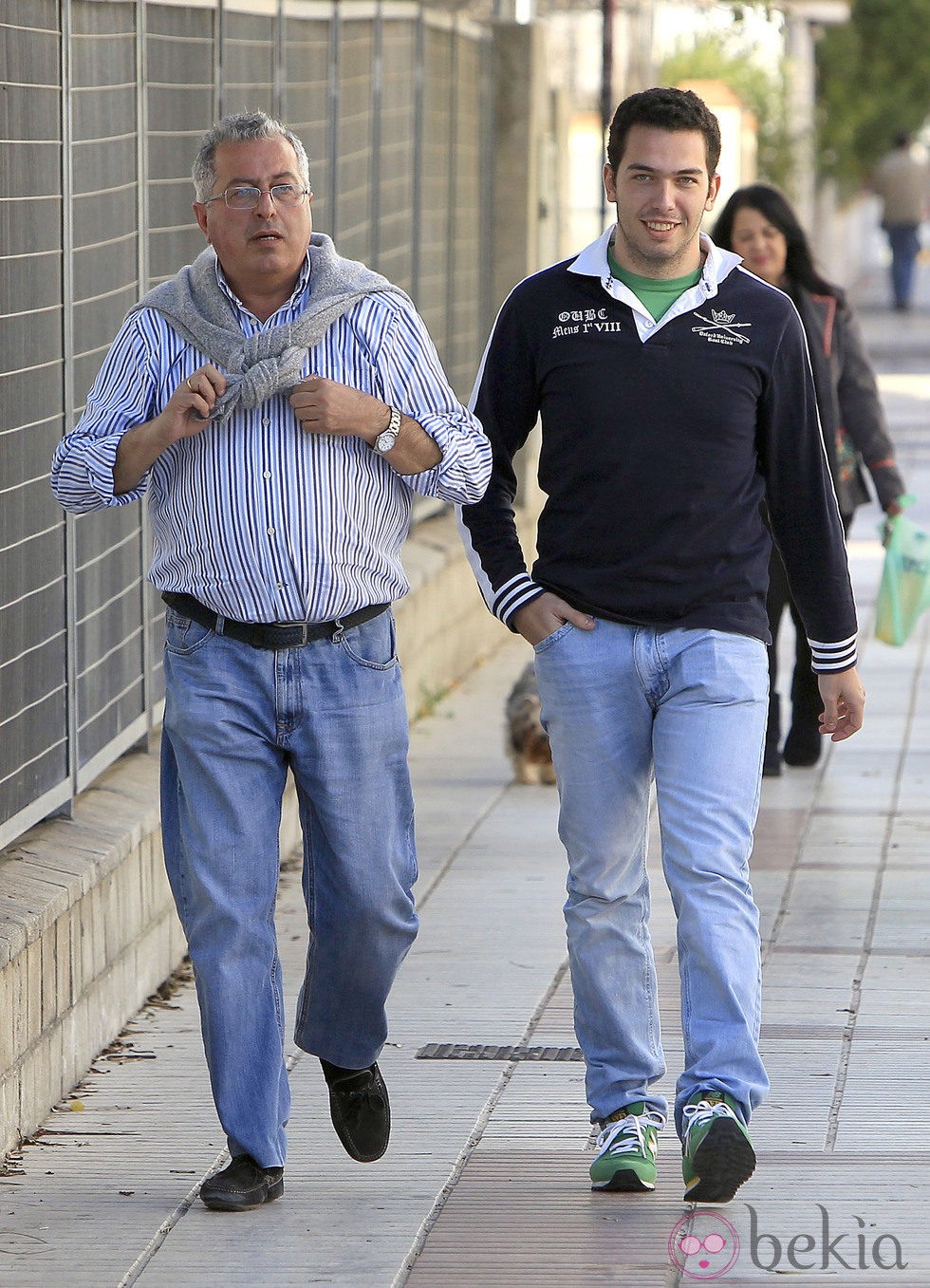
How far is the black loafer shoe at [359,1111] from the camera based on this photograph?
4.27m

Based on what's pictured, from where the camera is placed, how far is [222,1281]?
3.83 m

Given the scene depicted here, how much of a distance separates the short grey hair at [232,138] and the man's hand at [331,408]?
0.40m

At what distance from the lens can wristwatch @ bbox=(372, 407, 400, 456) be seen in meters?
3.94

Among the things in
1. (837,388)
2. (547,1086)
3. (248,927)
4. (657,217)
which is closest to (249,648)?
(248,927)

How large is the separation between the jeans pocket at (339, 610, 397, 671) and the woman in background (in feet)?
10.3

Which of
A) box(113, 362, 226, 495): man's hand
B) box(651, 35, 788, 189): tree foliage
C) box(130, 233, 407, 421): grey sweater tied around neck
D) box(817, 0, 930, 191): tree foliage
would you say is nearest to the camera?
box(113, 362, 226, 495): man's hand

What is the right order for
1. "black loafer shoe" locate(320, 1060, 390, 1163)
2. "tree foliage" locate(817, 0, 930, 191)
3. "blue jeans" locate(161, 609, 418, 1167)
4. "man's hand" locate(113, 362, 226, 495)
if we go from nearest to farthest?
1. "man's hand" locate(113, 362, 226, 495)
2. "blue jeans" locate(161, 609, 418, 1167)
3. "black loafer shoe" locate(320, 1060, 390, 1163)
4. "tree foliage" locate(817, 0, 930, 191)

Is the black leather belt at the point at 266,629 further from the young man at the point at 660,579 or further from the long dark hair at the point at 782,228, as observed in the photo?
the long dark hair at the point at 782,228

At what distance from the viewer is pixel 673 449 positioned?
4059mm

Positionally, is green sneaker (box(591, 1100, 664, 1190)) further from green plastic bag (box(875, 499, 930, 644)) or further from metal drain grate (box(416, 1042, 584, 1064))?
green plastic bag (box(875, 499, 930, 644))

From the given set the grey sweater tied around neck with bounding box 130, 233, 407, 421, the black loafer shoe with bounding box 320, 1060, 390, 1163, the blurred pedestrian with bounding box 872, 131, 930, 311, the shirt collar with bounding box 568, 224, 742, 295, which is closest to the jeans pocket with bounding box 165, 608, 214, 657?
the grey sweater tied around neck with bounding box 130, 233, 407, 421

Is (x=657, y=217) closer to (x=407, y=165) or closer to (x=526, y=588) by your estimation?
(x=526, y=588)

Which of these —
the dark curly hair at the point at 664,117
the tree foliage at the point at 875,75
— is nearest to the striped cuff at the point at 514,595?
the dark curly hair at the point at 664,117

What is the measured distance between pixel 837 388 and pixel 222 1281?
476cm
